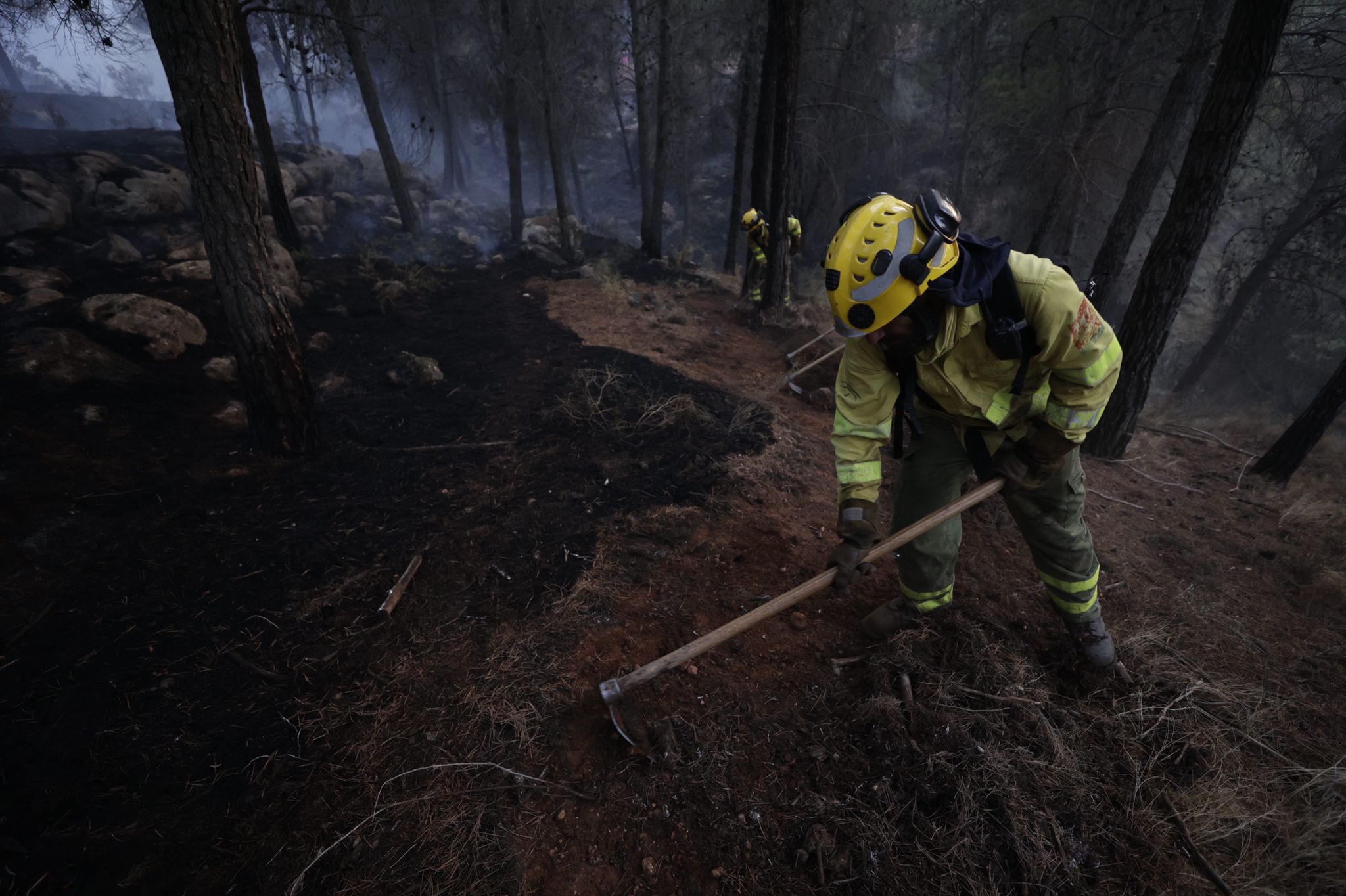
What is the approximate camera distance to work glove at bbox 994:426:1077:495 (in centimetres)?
237

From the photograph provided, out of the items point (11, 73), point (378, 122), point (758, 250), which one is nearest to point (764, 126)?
point (758, 250)

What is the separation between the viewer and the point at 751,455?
475 centimetres

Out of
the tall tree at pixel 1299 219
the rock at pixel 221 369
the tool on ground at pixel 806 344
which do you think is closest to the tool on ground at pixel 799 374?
the tool on ground at pixel 806 344

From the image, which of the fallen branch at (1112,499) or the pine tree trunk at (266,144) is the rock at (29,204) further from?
the fallen branch at (1112,499)

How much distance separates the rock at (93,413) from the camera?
4.04 metres

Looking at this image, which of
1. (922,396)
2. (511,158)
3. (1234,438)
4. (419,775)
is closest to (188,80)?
(419,775)

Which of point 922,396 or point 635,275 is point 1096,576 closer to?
point 922,396

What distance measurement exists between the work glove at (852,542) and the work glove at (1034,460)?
66 cm

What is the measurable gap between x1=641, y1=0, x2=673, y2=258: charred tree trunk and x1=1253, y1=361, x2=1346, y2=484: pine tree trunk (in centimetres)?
1233

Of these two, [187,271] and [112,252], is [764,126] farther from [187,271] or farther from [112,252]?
[112,252]

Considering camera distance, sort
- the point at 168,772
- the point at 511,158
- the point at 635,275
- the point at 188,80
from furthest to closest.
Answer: the point at 511,158 → the point at 635,275 → the point at 188,80 → the point at 168,772

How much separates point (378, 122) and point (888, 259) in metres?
15.8

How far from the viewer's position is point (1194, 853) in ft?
6.43

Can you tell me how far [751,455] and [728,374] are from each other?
9.28ft
